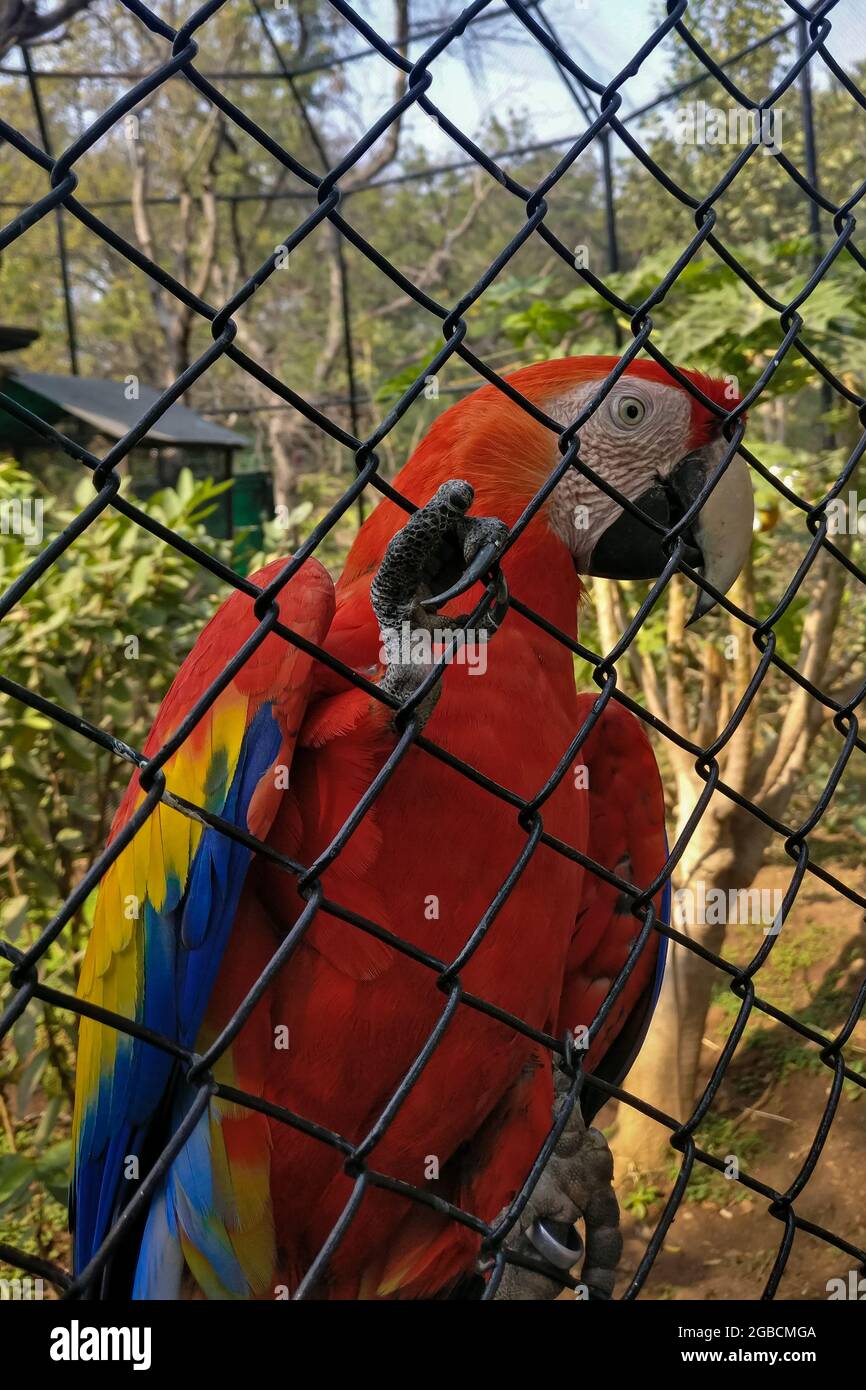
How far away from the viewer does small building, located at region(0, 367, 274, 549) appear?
502cm

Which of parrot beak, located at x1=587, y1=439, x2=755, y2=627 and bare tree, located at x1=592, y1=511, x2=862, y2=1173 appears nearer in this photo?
parrot beak, located at x1=587, y1=439, x2=755, y2=627

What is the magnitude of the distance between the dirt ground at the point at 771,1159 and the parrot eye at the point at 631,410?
193cm

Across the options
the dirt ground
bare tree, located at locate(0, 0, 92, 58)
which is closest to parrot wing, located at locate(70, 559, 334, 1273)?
the dirt ground

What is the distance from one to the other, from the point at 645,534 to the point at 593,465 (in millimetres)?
119

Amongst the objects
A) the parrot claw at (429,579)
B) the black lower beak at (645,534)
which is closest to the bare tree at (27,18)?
the black lower beak at (645,534)

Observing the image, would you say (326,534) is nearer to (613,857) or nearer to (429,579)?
(429,579)

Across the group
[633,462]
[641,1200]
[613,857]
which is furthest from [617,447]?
[641,1200]

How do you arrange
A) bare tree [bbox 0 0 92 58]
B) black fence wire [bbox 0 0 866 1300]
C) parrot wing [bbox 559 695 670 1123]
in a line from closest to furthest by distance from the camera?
black fence wire [bbox 0 0 866 1300]
parrot wing [bbox 559 695 670 1123]
bare tree [bbox 0 0 92 58]

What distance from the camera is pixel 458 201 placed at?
1152 cm

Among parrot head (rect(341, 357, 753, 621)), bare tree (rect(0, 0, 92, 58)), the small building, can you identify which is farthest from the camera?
the small building

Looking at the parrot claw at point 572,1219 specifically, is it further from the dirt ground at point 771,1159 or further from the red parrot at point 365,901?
the dirt ground at point 771,1159

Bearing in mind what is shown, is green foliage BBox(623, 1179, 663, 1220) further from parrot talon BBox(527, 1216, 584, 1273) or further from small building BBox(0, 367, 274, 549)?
small building BBox(0, 367, 274, 549)

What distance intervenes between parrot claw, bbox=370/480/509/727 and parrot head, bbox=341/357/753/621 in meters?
0.41

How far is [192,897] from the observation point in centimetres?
103
